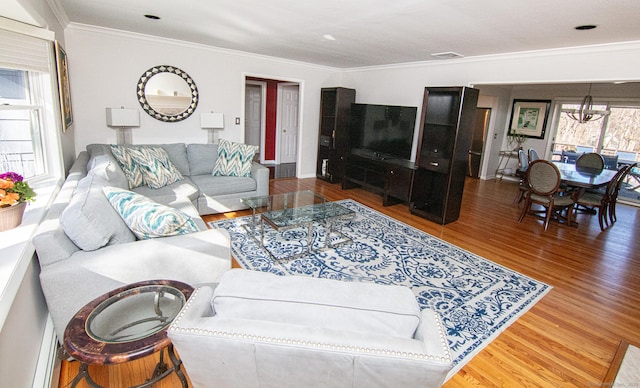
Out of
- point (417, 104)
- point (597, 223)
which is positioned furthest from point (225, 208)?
point (597, 223)

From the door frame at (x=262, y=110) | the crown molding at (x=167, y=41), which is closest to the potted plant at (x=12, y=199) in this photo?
the crown molding at (x=167, y=41)

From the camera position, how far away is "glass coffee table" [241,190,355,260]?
10.9ft

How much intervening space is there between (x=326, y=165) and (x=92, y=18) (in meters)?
4.28

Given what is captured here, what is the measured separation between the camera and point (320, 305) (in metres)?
1.10

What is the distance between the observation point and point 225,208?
172 inches

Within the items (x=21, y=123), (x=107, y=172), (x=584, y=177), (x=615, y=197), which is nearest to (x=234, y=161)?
(x=107, y=172)

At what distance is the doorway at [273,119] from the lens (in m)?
7.56

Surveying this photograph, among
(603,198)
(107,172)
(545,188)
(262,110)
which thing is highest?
(262,110)

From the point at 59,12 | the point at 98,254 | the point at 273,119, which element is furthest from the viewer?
the point at 273,119

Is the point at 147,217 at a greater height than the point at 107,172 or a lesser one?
lesser

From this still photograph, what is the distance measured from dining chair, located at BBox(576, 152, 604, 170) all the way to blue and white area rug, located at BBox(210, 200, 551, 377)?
3.95 meters

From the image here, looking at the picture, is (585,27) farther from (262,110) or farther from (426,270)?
(262,110)

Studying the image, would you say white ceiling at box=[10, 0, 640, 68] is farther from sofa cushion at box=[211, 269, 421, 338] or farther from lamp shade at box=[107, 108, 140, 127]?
sofa cushion at box=[211, 269, 421, 338]

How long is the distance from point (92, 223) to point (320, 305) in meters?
1.49
